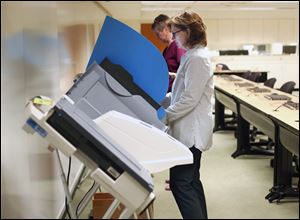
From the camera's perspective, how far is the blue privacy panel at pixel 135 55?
109 centimetres

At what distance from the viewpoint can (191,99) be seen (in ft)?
3.98

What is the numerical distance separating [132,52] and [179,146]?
29cm

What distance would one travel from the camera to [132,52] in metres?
1.11

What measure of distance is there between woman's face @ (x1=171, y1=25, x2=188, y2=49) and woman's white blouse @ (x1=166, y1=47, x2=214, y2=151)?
0.04m

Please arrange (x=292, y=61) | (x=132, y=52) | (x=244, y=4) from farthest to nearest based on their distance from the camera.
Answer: (x=292, y=61) < (x=244, y=4) < (x=132, y=52)

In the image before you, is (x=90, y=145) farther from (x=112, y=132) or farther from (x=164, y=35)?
(x=164, y=35)

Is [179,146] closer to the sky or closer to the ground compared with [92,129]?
closer to the ground

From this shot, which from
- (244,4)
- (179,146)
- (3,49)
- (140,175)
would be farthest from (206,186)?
(244,4)

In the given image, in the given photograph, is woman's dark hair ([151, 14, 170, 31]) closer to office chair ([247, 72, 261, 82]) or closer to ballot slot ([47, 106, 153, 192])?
ballot slot ([47, 106, 153, 192])

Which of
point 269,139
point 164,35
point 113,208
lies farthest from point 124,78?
point 269,139

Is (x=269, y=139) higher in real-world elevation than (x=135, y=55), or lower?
lower

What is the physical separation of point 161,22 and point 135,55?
18 cm

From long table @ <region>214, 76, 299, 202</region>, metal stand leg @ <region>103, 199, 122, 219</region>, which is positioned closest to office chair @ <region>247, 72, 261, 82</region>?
long table @ <region>214, 76, 299, 202</region>

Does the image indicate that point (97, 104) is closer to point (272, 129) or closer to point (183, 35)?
point (183, 35)
